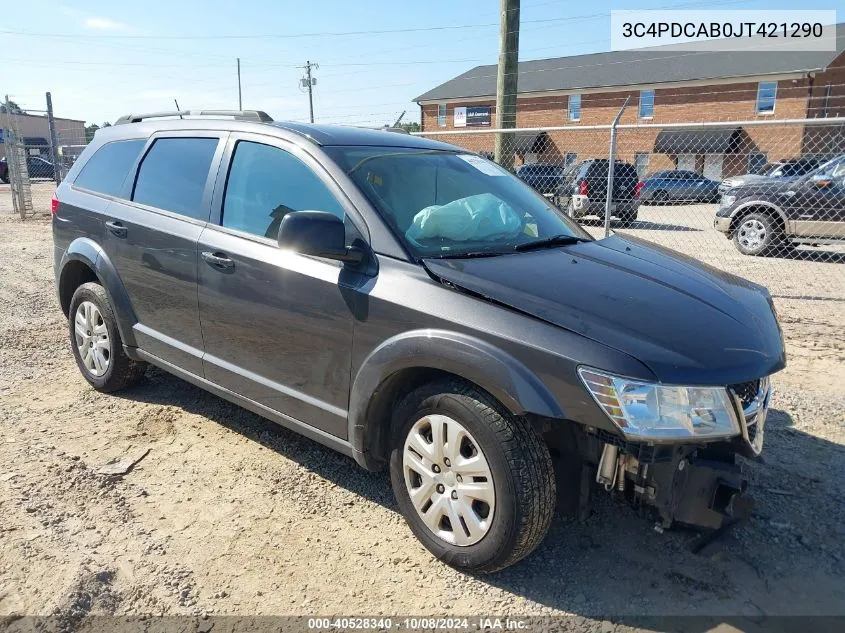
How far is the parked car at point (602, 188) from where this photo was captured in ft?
48.8

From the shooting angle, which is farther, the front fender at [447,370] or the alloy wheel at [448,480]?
the alloy wheel at [448,480]

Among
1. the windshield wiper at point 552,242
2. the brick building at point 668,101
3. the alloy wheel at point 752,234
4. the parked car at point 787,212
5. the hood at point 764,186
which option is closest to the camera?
the windshield wiper at point 552,242

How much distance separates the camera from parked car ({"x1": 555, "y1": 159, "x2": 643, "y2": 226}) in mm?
14867

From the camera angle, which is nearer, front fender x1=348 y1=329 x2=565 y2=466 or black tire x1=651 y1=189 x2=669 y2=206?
front fender x1=348 y1=329 x2=565 y2=466

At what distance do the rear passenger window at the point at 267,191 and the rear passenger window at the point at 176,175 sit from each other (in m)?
0.25

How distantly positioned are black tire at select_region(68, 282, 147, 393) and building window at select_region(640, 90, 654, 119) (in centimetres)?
3842

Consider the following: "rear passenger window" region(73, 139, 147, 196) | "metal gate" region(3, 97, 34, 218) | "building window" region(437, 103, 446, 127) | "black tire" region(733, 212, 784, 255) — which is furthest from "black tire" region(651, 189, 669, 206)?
"building window" region(437, 103, 446, 127)

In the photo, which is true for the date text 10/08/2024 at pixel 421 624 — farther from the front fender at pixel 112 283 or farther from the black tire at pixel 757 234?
the black tire at pixel 757 234

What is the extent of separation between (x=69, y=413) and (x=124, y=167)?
1.66 m

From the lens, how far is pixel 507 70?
906 cm

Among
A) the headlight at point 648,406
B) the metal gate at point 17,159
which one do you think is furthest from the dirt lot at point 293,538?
the metal gate at point 17,159

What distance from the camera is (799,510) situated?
3.23 metres

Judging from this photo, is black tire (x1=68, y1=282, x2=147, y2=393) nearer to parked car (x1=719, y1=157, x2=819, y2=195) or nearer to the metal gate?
parked car (x1=719, y1=157, x2=819, y2=195)

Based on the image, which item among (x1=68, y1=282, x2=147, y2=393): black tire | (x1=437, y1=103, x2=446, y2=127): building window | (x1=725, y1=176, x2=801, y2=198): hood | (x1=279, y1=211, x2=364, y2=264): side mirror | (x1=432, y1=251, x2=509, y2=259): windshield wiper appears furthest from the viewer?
(x1=437, y1=103, x2=446, y2=127): building window
